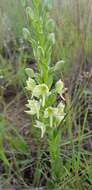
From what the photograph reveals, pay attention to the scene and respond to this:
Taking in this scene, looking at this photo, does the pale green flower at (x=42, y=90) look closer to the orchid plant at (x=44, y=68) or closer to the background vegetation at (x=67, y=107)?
the orchid plant at (x=44, y=68)

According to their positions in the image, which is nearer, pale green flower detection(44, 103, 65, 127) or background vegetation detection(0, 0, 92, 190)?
pale green flower detection(44, 103, 65, 127)

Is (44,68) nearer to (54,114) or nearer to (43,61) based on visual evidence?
(43,61)

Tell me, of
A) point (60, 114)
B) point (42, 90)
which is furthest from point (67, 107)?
point (42, 90)

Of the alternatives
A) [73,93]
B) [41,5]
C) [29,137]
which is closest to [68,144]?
[29,137]

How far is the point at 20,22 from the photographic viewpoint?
3.19 meters

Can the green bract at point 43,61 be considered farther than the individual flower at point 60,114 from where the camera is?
No

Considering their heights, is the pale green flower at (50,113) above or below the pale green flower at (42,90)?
below

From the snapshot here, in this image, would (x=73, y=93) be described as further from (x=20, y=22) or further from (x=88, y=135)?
(x=20, y=22)

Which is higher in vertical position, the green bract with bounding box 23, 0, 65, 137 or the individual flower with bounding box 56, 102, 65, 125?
the green bract with bounding box 23, 0, 65, 137

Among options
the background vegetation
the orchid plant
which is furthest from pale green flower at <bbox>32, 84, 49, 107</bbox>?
the background vegetation

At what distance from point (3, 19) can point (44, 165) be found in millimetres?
1769

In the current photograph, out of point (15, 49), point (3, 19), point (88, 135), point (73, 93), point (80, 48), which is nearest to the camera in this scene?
point (88, 135)

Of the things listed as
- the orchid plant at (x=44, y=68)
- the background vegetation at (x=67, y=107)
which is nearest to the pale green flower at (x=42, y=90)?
the orchid plant at (x=44, y=68)

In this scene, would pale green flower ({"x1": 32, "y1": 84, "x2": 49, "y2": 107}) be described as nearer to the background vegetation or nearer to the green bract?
the green bract
